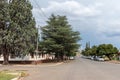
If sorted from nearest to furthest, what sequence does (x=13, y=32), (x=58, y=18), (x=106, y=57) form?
(x=13, y=32), (x=58, y=18), (x=106, y=57)

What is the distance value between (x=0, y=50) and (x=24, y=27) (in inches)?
284

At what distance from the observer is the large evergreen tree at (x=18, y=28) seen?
56469 mm

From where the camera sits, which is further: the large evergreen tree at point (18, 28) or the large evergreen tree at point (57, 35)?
the large evergreen tree at point (57, 35)

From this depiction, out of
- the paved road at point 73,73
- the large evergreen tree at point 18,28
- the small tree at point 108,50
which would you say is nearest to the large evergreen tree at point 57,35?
the large evergreen tree at point 18,28

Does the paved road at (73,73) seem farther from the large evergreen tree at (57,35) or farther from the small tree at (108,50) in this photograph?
the small tree at (108,50)

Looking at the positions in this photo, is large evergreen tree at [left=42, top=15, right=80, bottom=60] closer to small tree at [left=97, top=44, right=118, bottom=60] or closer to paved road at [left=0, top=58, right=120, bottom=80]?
small tree at [left=97, top=44, right=118, bottom=60]

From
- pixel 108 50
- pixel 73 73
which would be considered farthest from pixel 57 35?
pixel 73 73

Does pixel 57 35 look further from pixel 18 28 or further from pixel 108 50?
pixel 108 50

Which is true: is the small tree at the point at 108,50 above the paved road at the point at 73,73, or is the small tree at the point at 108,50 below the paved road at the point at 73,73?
above

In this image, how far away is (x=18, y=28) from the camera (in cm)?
5638

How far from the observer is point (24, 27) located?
193ft

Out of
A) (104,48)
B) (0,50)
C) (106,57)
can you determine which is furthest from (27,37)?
(106,57)

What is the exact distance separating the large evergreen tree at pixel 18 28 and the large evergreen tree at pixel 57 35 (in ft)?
54.7

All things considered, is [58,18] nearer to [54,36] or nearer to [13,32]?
[54,36]
